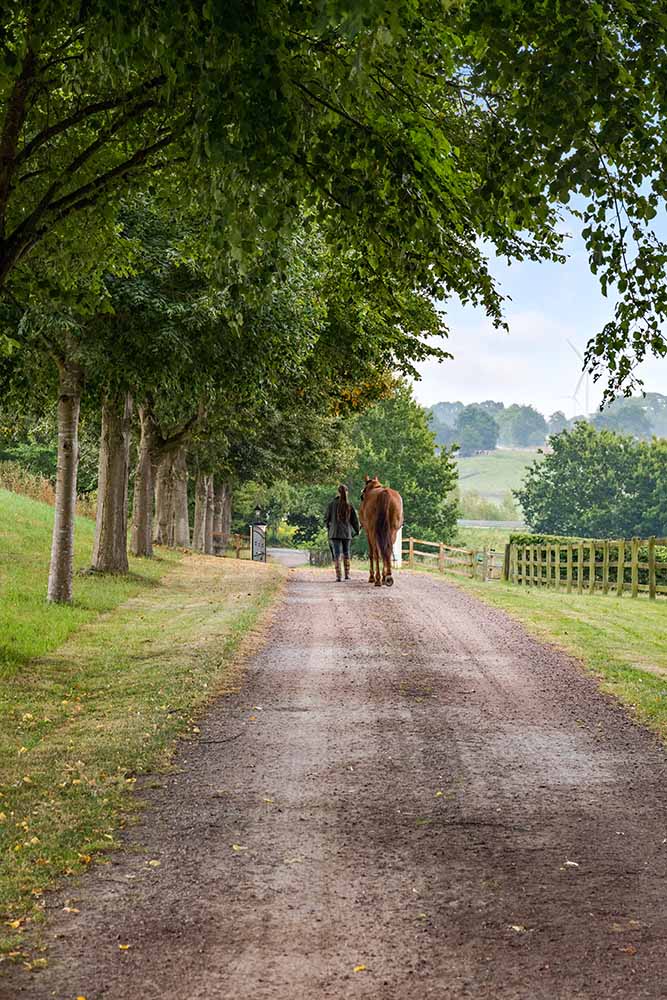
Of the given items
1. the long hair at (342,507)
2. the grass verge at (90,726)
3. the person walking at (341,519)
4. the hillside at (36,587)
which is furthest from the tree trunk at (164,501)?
the grass verge at (90,726)

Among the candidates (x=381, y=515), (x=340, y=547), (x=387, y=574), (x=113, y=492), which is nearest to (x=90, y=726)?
(x=113, y=492)

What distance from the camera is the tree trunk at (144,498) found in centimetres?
2886

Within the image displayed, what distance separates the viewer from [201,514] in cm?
A: 4469

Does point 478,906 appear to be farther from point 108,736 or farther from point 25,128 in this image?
point 25,128

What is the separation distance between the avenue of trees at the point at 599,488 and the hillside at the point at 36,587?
6510 cm

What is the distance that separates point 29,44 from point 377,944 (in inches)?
274

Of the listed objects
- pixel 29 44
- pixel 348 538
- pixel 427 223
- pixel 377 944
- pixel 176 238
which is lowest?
pixel 377 944

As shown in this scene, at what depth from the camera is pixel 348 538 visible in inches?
1021

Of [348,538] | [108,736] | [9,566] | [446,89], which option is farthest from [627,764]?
[348,538]

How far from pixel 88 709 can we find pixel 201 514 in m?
34.7

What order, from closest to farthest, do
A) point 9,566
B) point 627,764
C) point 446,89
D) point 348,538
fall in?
point 627,764
point 446,89
point 9,566
point 348,538

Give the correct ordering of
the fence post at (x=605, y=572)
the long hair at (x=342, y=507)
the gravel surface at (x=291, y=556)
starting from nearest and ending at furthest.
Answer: the long hair at (x=342, y=507) < the fence post at (x=605, y=572) < the gravel surface at (x=291, y=556)

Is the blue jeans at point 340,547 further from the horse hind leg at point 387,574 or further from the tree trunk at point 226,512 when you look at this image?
the tree trunk at point 226,512

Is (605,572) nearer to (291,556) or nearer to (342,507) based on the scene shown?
(342,507)
